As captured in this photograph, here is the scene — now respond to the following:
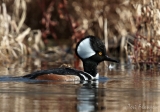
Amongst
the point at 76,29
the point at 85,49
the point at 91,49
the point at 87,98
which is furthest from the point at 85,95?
the point at 76,29

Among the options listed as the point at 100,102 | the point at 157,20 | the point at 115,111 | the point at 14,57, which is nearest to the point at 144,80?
the point at 157,20

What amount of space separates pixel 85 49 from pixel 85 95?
249 cm

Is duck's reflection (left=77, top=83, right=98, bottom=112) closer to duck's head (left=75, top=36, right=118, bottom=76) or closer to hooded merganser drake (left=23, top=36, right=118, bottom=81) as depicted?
hooded merganser drake (left=23, top=36, right=118, bottom=81)

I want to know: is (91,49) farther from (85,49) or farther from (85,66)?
(85,66)

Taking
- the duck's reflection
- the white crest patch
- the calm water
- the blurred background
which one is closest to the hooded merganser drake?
the white crest patch

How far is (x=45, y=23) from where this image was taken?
66.1ft

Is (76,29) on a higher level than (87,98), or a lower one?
higher

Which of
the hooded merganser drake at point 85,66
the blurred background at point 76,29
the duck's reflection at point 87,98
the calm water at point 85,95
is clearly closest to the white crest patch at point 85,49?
the hooded merganser drake at point 85,66

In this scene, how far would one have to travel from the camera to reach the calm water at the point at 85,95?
8422 mm

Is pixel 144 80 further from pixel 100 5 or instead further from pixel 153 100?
pixel 100 5

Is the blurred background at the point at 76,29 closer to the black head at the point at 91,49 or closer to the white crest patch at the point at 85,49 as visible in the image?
the black head at the point at 91,49

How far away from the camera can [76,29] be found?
18.7 metres

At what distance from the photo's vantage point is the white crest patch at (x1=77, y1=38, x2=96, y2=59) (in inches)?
468

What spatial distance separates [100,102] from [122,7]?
1087 cm
